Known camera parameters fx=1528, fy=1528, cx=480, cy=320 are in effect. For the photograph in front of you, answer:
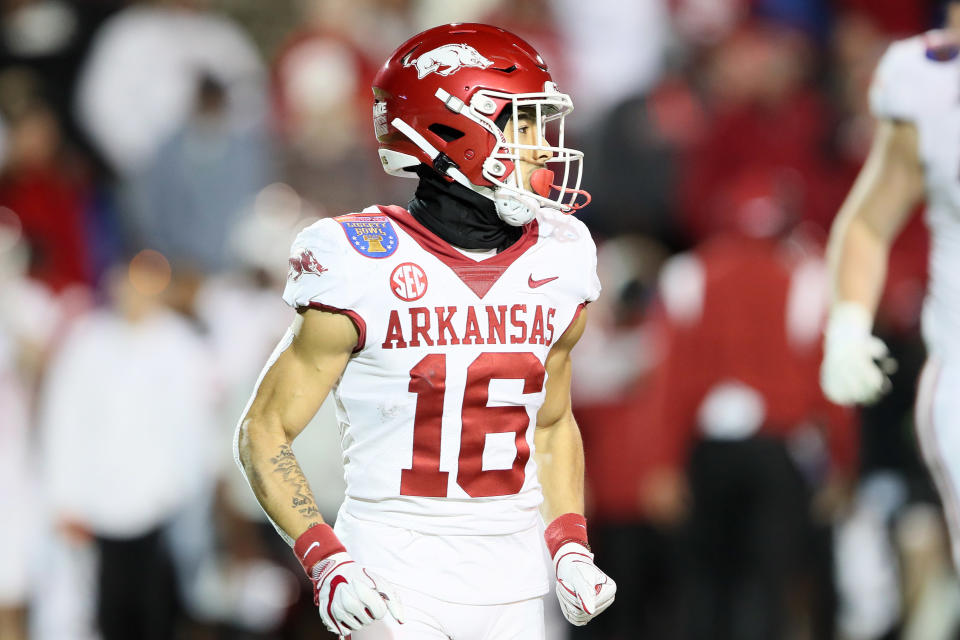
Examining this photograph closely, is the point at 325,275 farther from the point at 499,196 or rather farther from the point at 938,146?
the point at 938,146

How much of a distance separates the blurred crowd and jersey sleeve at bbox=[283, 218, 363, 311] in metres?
3.80

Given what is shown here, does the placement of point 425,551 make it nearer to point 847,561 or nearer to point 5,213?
point 847,561

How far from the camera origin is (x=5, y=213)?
8.49 metres

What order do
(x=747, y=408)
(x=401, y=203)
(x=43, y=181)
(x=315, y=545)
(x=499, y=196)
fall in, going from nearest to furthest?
(x=315, y=545), (x=499, y=196), (x=747, y=408), (x=401, y=203), (x=43, y=181)

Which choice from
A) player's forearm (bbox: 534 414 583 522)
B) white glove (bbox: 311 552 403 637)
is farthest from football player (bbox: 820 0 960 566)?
white glove (bbox: 311 552 403 637)

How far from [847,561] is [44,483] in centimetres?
405

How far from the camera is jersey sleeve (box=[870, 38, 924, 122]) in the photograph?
398 centimetres

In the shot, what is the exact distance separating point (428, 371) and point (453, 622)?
1.78 feet

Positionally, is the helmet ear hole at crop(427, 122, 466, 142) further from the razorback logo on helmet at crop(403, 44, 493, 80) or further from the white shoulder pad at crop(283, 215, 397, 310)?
the white shoulder pad at crop(283, 215, 397, 310)

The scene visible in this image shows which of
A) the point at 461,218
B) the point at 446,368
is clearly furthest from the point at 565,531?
the point at 461,218

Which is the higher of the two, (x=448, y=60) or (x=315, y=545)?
(x=448, y=60)

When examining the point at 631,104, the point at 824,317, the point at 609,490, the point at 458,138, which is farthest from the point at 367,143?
the point at 458,138

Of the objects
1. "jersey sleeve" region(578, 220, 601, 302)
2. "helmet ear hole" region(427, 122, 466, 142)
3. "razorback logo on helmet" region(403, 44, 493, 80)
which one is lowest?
"jersey sleeve" region(578, 220, 601, 302)

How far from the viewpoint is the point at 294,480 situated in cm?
332
